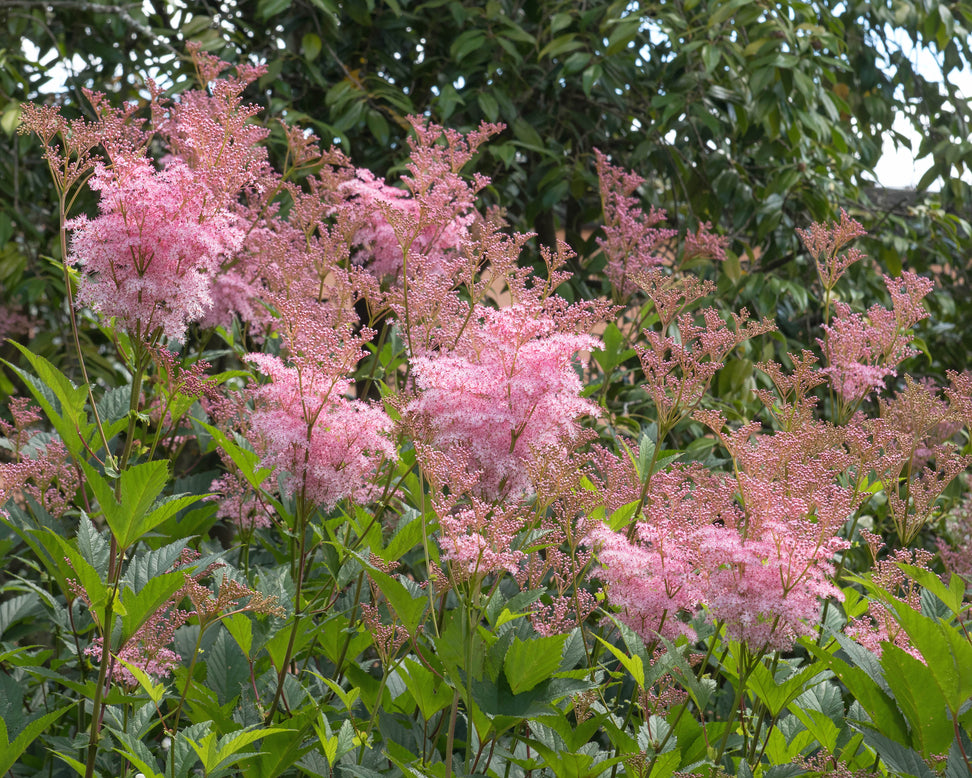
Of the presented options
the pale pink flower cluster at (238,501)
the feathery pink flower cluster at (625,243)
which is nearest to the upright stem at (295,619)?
the pale pink flower cluster at (238,501)

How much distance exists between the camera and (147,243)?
1291 millimetres

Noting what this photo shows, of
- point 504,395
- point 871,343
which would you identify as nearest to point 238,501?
point 504,395

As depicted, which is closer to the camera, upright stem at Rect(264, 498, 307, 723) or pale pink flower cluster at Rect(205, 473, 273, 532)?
upright stem at Rect(264, 498, 307, 723)

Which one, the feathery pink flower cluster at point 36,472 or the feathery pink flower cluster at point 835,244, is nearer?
the feathery pink flower cluster at point 36,472

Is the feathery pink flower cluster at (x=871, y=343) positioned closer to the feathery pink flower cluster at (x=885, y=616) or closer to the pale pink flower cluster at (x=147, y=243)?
the feathery pink flower cluster at (x=885, y=616)

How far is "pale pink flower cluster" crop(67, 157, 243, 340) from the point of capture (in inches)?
50.3

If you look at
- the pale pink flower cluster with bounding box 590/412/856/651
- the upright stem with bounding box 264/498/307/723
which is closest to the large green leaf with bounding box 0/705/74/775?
the upright stem with bounding box 264/498/307/723

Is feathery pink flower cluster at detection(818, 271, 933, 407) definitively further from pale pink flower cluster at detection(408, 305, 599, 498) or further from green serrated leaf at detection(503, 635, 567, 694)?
green serrated leaf at detection(503, 635, 567, 694)

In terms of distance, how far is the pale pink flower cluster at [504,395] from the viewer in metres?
1.22

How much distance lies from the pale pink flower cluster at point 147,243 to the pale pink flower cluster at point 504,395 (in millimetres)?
359

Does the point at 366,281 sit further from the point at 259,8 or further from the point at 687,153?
the point at 687,153

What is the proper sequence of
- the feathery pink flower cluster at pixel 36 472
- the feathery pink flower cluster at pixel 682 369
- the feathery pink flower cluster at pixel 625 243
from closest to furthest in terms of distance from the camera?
the feathery pink flower cluster at pixel 682 369, the feathery pink flower cluster at pixel 36 472, the feathery pink flower cluster at pixel 625 243

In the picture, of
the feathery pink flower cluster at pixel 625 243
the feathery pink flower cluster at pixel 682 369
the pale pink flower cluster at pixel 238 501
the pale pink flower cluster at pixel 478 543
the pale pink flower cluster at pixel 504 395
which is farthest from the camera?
the feathery pink flower cluster at pixel 625 243

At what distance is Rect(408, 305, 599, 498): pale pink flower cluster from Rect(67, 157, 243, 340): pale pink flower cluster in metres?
0.36
